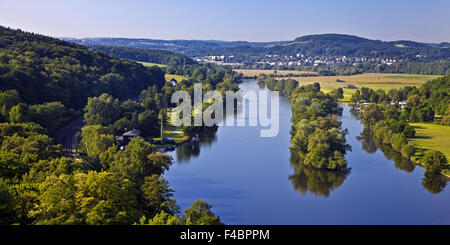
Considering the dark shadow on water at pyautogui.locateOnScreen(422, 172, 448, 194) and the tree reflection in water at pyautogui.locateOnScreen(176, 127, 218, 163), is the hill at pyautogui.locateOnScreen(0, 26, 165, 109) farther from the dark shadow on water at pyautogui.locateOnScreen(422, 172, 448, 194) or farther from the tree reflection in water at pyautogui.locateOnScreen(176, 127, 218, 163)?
the dark shadow on water at pyautogui.locateOnScreen(422, 172, 448, 194)

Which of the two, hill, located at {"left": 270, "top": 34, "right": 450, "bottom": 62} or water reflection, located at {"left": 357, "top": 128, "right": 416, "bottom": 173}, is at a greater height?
hill, located at {"left": 270, "top": 34, "right": 450, "bottom": 62}

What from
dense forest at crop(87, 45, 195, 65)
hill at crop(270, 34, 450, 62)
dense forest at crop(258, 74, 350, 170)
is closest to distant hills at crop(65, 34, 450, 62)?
hill at crop(270, 34, 450, 62)

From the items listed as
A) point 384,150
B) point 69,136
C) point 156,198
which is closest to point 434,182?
point 384,150

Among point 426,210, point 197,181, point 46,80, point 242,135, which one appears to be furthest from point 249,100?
point 426,210

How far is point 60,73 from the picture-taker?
924 inches

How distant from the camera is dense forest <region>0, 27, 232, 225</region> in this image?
752 cm

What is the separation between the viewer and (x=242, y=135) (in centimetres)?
2016

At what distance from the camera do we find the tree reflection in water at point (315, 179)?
13.0 m

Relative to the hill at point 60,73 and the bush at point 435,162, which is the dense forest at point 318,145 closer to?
the bush at point 435,162

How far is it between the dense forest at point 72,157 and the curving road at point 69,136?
34 cm

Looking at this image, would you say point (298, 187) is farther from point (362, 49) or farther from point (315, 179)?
point (362, 49)

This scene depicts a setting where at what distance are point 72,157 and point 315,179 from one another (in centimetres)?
761

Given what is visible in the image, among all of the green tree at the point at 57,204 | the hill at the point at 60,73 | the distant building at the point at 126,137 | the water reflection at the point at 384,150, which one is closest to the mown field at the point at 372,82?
the hill at the point at 60,73

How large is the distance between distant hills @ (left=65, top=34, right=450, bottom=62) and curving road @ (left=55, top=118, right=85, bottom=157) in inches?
2473
